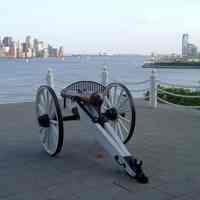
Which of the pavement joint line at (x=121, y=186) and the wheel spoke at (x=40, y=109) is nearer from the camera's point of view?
the pavement joint line at (x=121, y=186)

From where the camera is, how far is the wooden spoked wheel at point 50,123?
5011 millimetres

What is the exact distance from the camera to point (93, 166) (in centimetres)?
485

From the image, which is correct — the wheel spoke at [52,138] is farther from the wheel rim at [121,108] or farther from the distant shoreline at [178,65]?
the distant shoreline at [178,65]

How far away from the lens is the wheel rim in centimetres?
573

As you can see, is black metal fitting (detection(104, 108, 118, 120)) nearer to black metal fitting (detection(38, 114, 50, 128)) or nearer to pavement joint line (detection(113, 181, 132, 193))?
black metal fitting (detection(38, 114, 50, 128))

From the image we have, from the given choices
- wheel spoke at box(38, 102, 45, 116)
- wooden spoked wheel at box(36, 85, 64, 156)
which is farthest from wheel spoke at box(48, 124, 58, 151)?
wheel spoke at box(38, 102, 45, 116)

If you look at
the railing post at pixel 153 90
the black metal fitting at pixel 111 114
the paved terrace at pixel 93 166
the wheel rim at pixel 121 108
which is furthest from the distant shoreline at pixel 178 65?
the black metal fitting at pixel 111 114

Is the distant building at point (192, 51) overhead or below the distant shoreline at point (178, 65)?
overhead

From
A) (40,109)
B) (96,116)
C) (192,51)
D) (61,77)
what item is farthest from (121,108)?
(192,51)

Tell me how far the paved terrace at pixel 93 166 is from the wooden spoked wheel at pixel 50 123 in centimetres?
17

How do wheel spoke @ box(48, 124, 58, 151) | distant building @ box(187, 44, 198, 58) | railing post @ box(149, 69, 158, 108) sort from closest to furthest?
wheel spoke @ box(48, 124, 58, 151), railing post @ box(149, 69, 158, 108), distant building @ box(187, 44, 198, 58)

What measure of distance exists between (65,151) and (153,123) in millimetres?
2864

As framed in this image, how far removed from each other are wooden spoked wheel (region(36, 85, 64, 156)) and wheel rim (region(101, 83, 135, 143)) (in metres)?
0.86

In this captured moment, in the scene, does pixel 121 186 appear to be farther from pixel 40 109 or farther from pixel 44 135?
pixel 40 109
